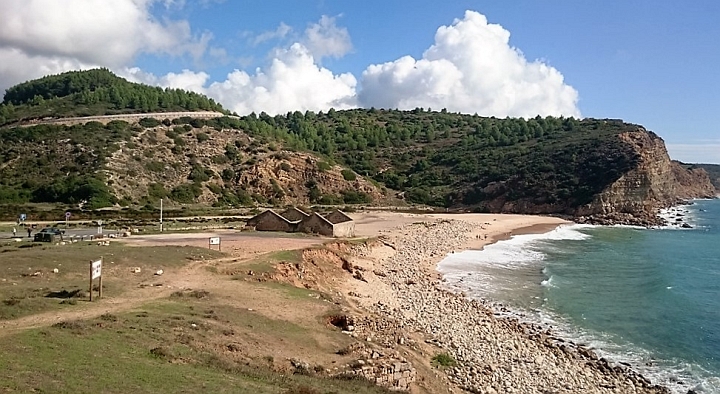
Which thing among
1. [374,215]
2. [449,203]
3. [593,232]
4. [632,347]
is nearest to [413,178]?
[449,203]

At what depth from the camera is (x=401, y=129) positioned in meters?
144

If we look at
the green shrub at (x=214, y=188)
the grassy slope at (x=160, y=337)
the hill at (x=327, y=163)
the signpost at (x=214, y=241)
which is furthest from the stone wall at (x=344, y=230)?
the green shrub at (x=214, y=188)

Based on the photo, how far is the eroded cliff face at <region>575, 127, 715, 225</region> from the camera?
86.9m

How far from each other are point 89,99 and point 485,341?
9259 centimetres

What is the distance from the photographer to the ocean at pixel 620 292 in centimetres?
2316

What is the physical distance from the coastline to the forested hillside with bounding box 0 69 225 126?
227ft

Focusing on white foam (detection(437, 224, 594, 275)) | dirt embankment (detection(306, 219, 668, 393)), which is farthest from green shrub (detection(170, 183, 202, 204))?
dirt embankment (detection(306, 219, 668, 393))

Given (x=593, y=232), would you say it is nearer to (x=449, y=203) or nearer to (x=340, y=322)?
(x=449, y=203)

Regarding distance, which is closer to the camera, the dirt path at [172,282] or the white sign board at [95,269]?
the dirt path at [172,282]

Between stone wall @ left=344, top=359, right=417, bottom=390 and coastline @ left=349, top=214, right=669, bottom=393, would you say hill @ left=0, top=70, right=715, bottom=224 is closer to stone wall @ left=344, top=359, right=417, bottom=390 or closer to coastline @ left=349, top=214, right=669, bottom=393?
coastline @ left=349, top=214, right=669, bottom=393

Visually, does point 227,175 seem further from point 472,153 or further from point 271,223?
point 472,153

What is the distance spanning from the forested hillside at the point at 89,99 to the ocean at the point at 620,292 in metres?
66.2

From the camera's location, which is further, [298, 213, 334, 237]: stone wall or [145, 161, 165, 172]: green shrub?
[145, 161, 165, 172]: green shrub

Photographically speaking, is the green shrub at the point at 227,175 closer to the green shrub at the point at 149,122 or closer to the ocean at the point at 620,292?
the green shrub at the point at 149,122
